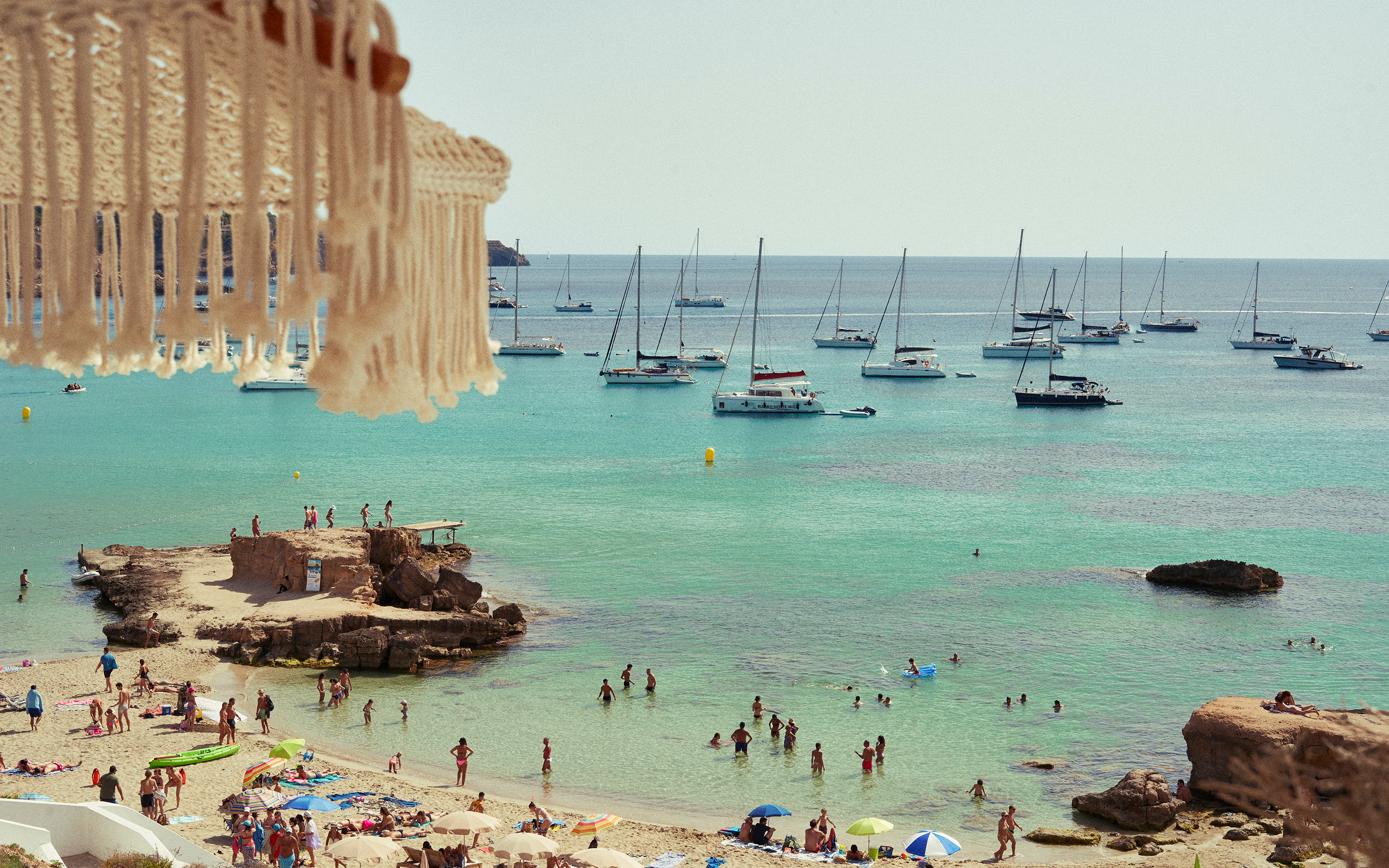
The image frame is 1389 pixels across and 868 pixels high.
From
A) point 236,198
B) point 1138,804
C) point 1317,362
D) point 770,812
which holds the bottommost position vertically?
point 770,812

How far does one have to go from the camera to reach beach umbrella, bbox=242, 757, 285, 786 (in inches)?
818

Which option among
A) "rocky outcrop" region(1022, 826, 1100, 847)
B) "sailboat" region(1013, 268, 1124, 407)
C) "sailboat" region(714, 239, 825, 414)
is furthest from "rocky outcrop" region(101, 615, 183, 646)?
"sailboat" region(1013, 268, 1124, 407)

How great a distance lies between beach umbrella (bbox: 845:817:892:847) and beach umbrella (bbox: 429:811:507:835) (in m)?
6.14

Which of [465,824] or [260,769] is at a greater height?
[465,824]

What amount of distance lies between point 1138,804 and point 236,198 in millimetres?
22035

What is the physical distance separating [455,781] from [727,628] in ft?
39.9

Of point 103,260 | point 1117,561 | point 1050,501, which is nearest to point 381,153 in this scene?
point 103,260

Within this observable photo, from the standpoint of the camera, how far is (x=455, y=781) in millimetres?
23578

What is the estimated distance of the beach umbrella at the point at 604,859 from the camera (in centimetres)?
1733

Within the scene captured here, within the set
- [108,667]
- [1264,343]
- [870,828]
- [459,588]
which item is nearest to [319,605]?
[459,588]

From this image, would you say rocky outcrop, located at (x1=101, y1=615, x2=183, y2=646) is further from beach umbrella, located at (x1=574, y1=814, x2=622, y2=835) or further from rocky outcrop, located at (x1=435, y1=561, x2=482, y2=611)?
beach umbrella, located at (x1=574, y1=814, x2=622, y2=835)

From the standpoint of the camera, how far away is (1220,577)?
38656 mm

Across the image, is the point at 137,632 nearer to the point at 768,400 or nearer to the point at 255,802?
the point at 255,802

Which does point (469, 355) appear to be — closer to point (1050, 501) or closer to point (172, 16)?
point (172, 16)
